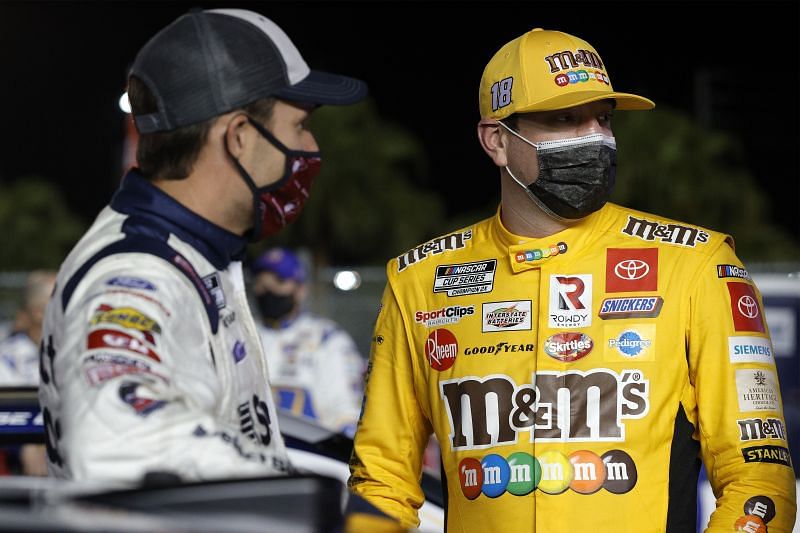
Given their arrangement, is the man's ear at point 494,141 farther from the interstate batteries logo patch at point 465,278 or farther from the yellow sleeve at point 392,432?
the yellow sleeve at point 392,432

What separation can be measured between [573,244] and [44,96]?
165 feet

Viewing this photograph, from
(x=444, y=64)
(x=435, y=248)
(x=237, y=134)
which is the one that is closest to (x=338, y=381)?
(x=435, y=248)

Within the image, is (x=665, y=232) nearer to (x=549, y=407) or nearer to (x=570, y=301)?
(x=570, y=301)

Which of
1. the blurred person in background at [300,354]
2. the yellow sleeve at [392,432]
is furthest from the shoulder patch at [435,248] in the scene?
the blurred person in background at [300,354]

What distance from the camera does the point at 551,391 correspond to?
3.15m

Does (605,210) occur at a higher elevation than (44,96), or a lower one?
lower

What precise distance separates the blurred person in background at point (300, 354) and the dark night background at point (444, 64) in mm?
27261

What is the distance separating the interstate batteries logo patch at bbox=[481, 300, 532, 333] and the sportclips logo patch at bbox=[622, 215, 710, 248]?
33 cm

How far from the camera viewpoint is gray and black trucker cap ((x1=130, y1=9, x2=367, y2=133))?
257 centimetres

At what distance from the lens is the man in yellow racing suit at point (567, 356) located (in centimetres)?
304

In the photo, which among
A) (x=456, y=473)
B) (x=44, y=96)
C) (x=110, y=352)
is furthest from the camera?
(x=44, y=96)

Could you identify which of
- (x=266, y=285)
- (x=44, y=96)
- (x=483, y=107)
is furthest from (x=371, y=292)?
(x=44, y=96)

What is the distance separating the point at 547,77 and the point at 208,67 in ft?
3.63

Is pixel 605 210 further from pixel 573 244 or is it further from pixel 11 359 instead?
pixel 11 359
